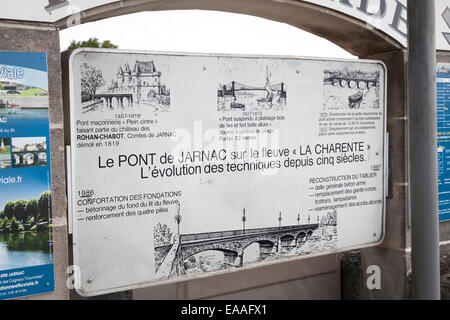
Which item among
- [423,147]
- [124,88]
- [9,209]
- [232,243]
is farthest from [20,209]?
[423,147]

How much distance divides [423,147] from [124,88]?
1911 millimetres

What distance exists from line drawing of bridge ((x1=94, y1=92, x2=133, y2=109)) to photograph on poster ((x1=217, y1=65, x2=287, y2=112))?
2.13ft

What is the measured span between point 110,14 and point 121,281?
67.2 inches

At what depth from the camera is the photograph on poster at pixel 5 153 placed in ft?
9.87

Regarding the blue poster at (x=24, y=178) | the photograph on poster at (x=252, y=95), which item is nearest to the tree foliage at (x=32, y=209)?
the blue poster at (x=24, y=178)

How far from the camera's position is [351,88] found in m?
4.38

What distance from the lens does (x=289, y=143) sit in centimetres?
407

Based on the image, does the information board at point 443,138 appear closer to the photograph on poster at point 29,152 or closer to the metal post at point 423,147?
the metal post at point 423,147

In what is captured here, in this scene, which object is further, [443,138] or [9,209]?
[443,138]

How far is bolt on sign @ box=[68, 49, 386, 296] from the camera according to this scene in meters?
3.37

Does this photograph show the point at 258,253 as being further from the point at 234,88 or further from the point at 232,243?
the point at 234,88

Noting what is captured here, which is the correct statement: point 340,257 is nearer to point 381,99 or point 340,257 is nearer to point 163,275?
point 381,99

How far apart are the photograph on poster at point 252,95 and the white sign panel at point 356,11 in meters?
0.68

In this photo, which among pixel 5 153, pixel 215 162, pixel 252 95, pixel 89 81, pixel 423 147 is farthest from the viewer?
pixel 252 95
